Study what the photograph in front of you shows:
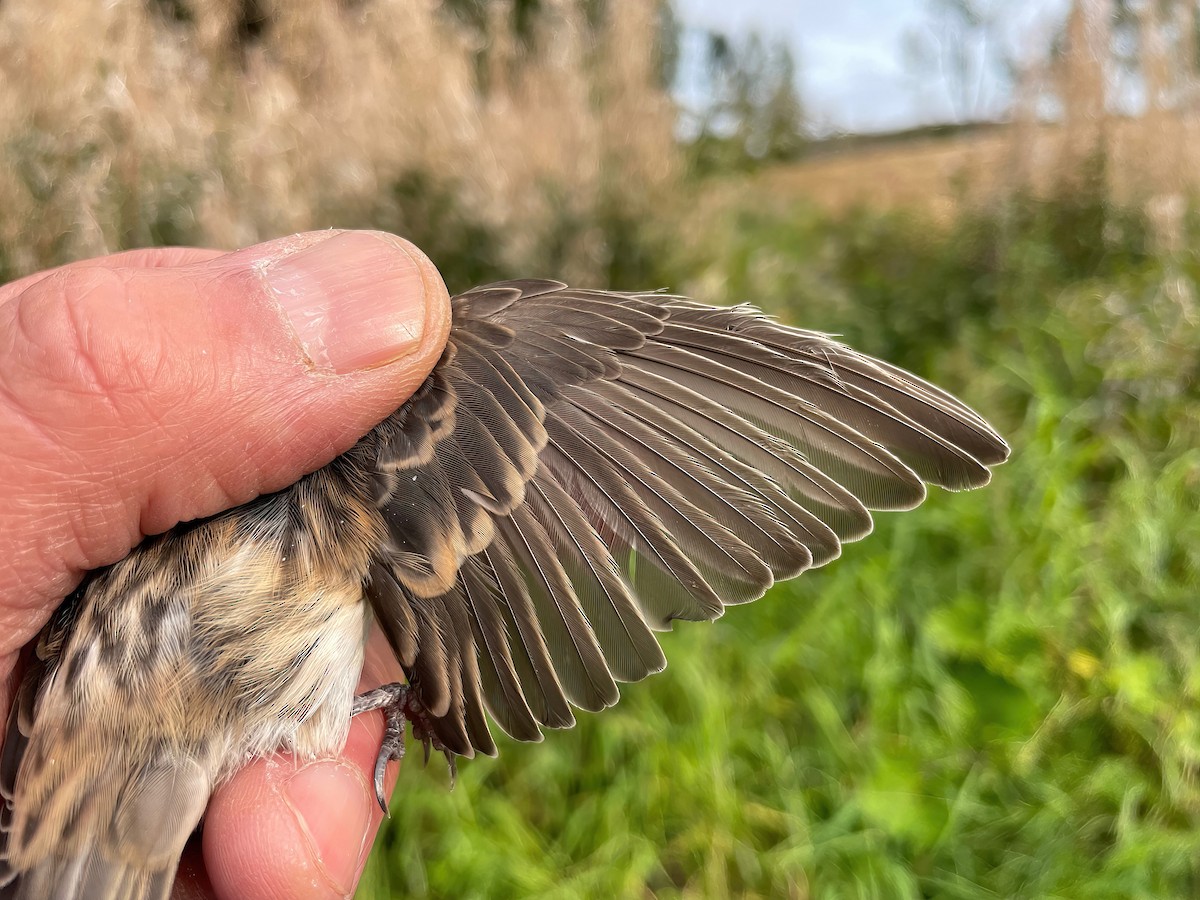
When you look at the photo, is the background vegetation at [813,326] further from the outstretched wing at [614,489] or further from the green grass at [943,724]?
the outstretched wing at [614,489]

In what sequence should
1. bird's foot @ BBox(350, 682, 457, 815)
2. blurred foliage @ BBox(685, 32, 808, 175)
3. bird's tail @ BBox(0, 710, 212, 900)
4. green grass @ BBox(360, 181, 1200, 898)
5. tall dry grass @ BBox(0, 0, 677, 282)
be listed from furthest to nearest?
blurred foliage @ BBox(685, 32, 808, 175) < tall dry grass @ BBox(0, 0, 677, 282) < green grass @ BBox(360, 181, 1200, 898) < bird's foot @ BBox(350, 682, 457, 815) < bird's tail @ BBox(0, 710, 212, 900)

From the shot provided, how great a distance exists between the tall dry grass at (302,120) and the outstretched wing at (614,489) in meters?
1.89

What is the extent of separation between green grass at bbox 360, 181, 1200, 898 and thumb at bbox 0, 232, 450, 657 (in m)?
1.58

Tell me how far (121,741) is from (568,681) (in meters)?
0.84

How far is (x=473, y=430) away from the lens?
1487 millimetres

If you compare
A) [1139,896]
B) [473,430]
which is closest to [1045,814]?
[1139,896]

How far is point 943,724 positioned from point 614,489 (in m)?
2.09

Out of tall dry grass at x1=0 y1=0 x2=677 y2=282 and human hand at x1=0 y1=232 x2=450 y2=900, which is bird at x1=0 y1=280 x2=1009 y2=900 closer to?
human hand at x1=0 y1=232 x2=450 y2=900

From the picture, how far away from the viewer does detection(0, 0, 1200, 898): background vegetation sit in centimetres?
270

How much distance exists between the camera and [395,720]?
194 centimetres

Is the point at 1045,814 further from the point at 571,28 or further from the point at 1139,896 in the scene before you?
the point at 571,28

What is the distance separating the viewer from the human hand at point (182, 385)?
59.7 inches

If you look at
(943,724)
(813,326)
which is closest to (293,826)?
(943,724)

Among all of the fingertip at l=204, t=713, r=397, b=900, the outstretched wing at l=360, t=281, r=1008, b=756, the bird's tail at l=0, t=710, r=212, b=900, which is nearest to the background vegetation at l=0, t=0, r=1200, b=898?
the fingertip at l=204, t=713, r=397, b=900
